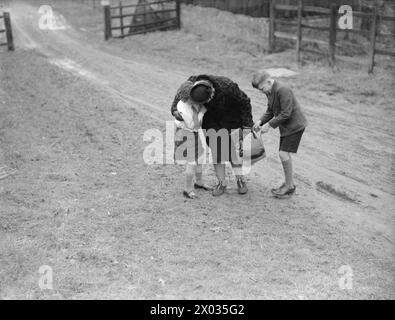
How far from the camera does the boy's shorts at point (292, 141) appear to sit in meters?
5.95

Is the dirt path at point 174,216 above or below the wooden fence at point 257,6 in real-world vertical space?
below

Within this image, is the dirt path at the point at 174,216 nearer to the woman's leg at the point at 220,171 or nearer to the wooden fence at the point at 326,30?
the woman's leg at the point at 220,171

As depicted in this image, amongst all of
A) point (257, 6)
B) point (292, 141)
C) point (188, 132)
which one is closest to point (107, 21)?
point (257, 6)

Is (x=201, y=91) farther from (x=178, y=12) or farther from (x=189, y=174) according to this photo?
(x=178, y=12)

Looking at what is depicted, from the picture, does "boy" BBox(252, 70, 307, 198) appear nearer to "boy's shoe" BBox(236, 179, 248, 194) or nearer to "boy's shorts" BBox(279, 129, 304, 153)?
"boy's shorts" BBox(279, 129, 304, 153)

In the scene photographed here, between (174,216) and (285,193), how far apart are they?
1396mm

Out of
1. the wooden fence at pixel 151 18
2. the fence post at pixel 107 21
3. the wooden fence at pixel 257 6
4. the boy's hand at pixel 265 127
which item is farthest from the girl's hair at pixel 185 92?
the wooden fence at pixel 151 18

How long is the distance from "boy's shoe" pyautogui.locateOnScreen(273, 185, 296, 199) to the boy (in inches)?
6.8

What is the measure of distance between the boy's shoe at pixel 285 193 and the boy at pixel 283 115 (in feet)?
0.56

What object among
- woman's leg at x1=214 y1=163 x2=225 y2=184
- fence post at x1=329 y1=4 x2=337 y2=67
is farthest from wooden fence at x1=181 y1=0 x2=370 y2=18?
woman's leg at x1=214 y1=163 x2=225 y2=184

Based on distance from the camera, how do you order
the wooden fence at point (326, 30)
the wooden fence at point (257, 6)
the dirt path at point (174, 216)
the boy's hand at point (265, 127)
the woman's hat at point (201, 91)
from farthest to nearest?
the wooden fence at point (257, 6) → the wooden fence at point (326, 30) → the boy's hand at point (265, 127) → the woman's hat at point (201, 91) → the dirt path at point (174, 216)

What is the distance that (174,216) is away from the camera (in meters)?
5.85

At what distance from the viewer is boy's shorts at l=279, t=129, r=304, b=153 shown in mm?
5953

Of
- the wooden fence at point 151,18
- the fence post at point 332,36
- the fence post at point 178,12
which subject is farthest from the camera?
the fence post at point 178,12
